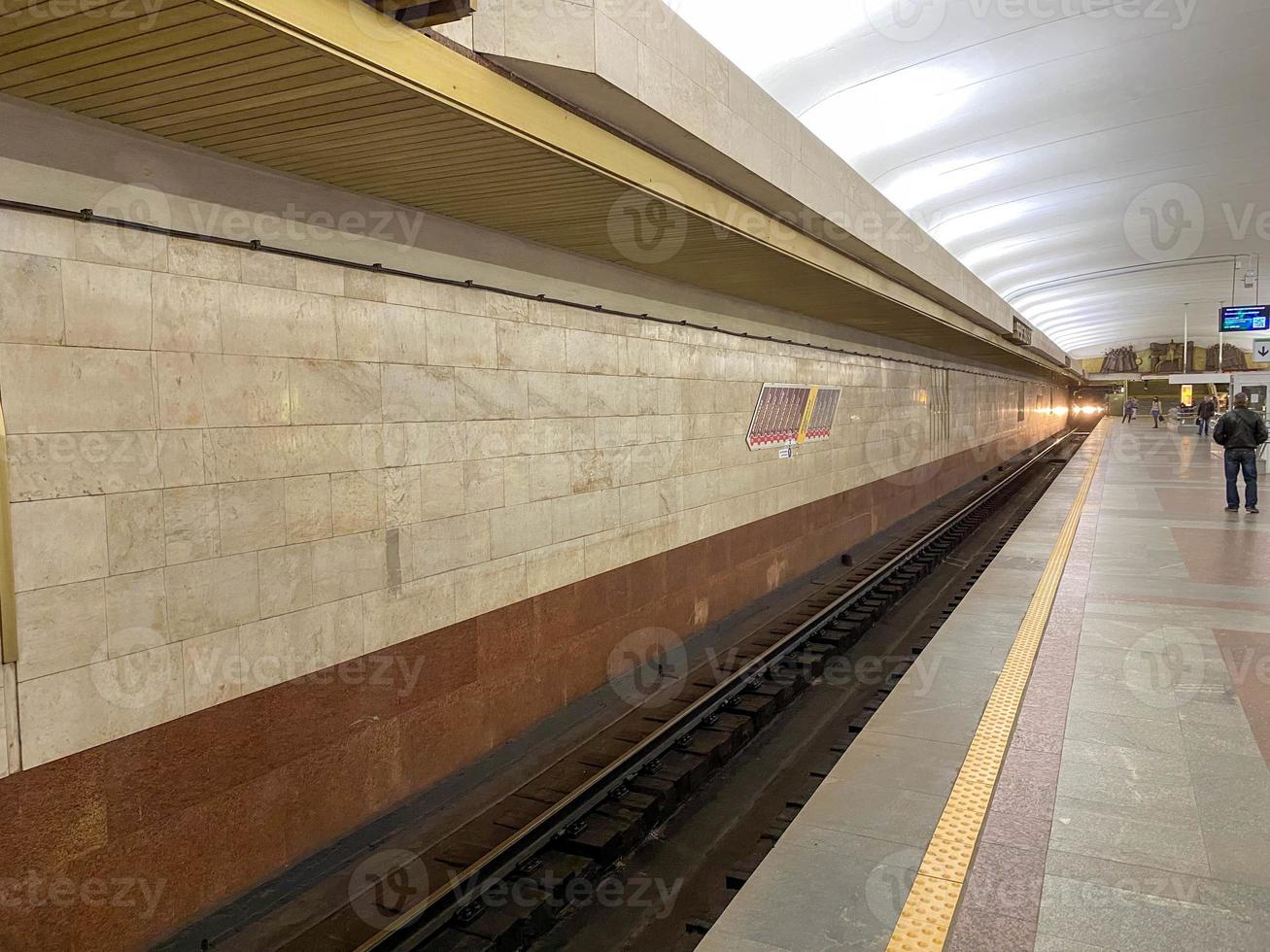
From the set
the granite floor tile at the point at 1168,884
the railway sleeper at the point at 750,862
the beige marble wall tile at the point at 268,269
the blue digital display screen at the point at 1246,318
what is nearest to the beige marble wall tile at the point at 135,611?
the beige marble wall tile at the point at 268,269

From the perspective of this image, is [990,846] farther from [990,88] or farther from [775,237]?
[990,88]

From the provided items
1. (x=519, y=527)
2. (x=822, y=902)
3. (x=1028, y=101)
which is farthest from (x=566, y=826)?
(x=1028, y=101)

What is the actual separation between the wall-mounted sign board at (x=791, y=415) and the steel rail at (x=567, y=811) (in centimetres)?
218

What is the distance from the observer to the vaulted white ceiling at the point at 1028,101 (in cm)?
630

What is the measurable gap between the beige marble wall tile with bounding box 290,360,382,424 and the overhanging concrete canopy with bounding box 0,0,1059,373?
87 cm

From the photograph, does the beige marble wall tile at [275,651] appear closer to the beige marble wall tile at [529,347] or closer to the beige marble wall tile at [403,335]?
the beige marble wall tile at [403,335]

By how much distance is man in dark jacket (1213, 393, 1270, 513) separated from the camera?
11.2 meters

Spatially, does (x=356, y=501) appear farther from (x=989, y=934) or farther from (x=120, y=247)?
(x=989, y=934)

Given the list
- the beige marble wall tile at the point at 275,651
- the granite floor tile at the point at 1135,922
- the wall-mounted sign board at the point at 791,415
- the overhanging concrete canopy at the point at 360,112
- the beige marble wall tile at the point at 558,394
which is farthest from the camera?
the wall-mounted sign board at the point at 791,415

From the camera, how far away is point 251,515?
371 cm

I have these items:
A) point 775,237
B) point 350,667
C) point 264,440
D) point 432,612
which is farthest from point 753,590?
point 264,440

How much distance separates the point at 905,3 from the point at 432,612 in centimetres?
535

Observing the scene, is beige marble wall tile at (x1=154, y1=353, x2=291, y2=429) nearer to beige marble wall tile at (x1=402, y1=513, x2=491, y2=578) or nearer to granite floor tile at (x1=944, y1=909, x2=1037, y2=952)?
beige marble wall tile at (x1=402, y1=513, x2=491, y2=578)

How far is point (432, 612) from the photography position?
4.77 m
